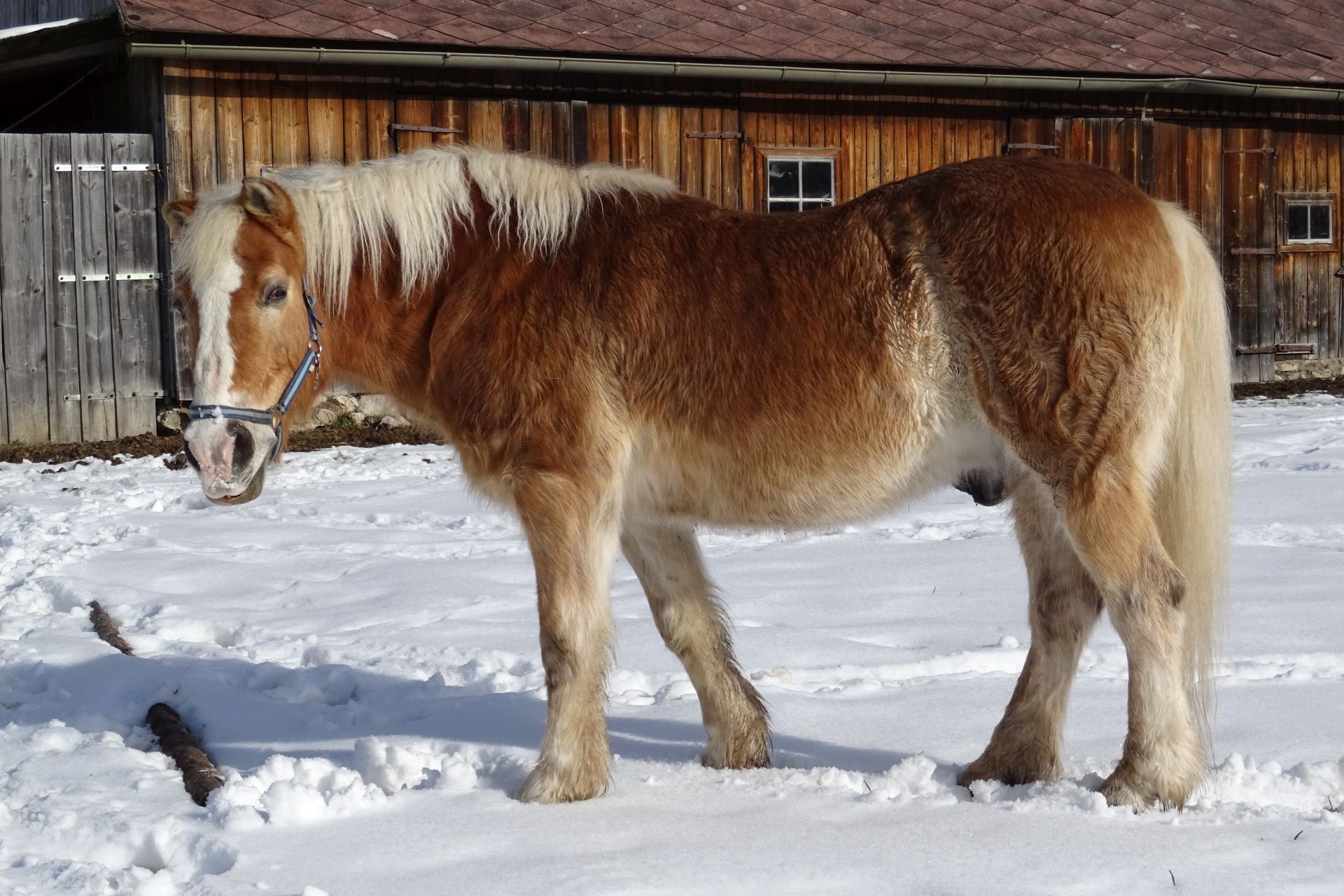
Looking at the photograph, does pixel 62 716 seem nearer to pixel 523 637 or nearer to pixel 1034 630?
pixel 523 637

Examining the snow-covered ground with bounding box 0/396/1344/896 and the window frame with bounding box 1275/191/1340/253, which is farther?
the window frame with bounding box 1275/191/1340/253

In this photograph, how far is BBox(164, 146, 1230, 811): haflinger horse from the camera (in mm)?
3633

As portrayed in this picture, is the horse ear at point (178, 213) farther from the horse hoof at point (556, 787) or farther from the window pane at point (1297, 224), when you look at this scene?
the window pane at point (1297, 224)

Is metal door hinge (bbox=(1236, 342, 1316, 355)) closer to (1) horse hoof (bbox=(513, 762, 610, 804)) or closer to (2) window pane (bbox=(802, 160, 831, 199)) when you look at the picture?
(2) window pane (bbox=(802, 160, 831, 199))

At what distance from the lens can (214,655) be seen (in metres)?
5.42

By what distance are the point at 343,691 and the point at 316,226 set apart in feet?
5.83

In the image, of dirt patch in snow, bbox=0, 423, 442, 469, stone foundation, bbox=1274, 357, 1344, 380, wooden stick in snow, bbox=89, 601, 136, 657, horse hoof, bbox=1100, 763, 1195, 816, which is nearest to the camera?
horse hoof, bbox=1100, 763, 1195, 816

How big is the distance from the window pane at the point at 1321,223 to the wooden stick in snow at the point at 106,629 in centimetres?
1443

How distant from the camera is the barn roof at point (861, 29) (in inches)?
459

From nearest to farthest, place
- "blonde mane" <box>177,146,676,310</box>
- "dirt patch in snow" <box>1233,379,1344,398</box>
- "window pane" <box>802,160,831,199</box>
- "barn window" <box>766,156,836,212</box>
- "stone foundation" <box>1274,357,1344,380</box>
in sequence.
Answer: "blonde mane" <box>177,146,676,310</box>
"barn window" <box>766,156,836,212</box>
"window pane" <box>802,160,831,199</box>
"dirt patch in snow" <box>1233,379,1344,398</box>
"stone foundation" <box>1274,357,1344,380</box>

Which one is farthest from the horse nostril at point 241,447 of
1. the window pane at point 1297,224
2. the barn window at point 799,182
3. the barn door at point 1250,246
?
the window pane at point 1297,224

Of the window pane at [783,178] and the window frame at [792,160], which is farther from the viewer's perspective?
the window pane at [783,178]

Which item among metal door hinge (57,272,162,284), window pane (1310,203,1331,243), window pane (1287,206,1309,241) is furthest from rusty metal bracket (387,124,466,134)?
window pane (1310,203,1331,243)

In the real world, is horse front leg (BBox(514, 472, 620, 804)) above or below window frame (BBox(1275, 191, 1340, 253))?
below
